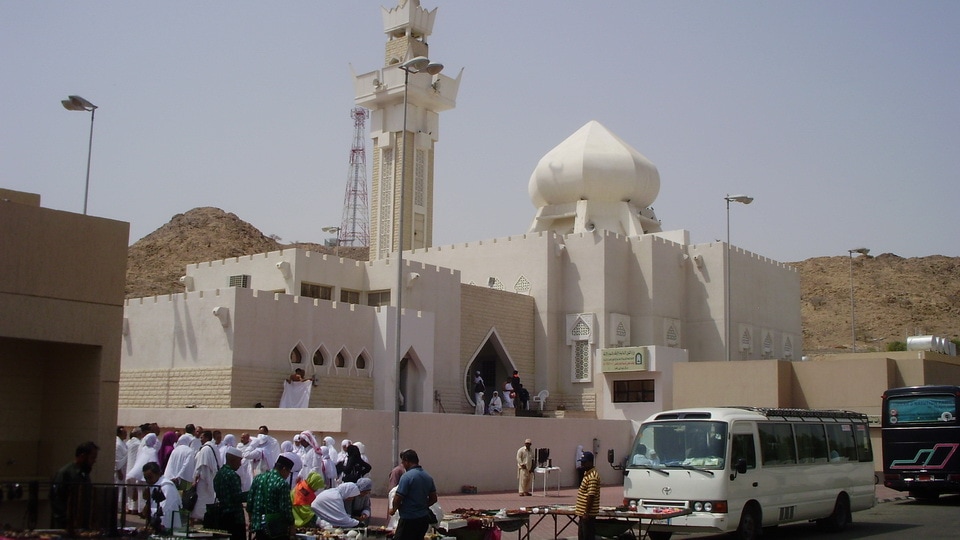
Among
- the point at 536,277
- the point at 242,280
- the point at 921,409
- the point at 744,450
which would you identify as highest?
the point at 536,277

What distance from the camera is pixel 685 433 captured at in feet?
40.2

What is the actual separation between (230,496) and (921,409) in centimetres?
1408

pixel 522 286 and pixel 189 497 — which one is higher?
pixel 522 286

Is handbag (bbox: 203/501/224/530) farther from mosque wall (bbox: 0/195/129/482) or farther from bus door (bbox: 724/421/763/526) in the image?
bus door (bbox: 724/421/763/526)

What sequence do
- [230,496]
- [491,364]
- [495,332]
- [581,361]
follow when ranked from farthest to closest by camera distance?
[491,364], [581,361], [495,332], [230,496]

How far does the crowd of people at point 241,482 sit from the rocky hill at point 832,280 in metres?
40.7

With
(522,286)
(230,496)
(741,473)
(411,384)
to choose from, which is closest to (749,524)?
(741,473)

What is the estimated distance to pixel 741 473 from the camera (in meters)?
11.9

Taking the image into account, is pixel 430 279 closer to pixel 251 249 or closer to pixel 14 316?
pixel 14 316

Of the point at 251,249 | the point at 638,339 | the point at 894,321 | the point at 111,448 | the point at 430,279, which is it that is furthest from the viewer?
the point at 894,321

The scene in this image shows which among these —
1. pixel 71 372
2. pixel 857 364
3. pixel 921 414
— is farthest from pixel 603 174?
pixel 71 372

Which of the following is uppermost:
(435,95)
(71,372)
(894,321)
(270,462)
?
(435,95)

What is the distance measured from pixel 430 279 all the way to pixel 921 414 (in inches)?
515

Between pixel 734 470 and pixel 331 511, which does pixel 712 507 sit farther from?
pixel 331 511
